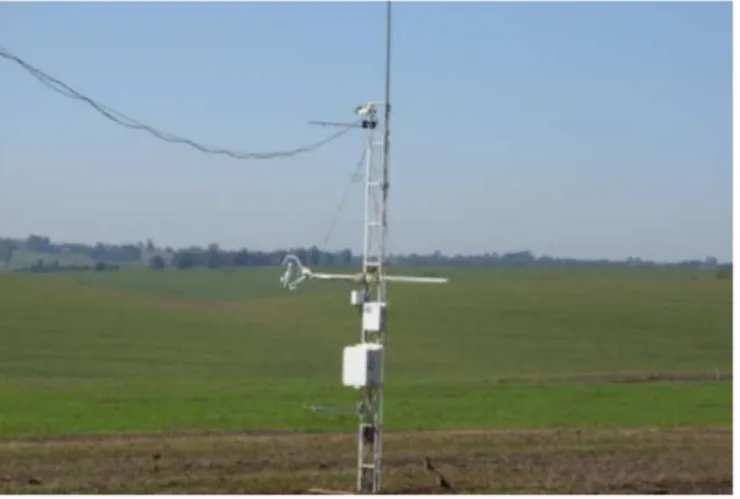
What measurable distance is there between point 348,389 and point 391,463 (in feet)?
33.3

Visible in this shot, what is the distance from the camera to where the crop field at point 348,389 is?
17203 millimetres

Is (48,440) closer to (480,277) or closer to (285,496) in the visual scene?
(285,496)

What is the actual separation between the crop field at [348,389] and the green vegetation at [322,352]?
9 centimetres

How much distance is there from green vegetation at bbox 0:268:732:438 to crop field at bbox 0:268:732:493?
91 millimetres

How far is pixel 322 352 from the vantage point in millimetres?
34844

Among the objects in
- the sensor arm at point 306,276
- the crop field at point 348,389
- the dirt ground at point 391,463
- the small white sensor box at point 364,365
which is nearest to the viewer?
the small white sensor box at point 364,365

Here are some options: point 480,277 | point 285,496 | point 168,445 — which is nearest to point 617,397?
point 168,445

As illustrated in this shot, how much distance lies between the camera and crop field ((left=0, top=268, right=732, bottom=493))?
17.2 m

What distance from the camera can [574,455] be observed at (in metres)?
18.8

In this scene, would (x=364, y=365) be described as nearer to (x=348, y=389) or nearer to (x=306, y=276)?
(x=306, y=276)

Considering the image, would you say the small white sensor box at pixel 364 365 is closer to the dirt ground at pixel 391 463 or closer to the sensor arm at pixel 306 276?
the sensor arm at pixel 306 276

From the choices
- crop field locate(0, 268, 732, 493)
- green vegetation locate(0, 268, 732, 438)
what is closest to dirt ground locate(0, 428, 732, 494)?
crop field locate(0, 268, 732, 493)

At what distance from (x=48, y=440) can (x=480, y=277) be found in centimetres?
3004

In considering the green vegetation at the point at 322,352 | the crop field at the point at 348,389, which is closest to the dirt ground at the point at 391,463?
the crop field at the point at 348,389
